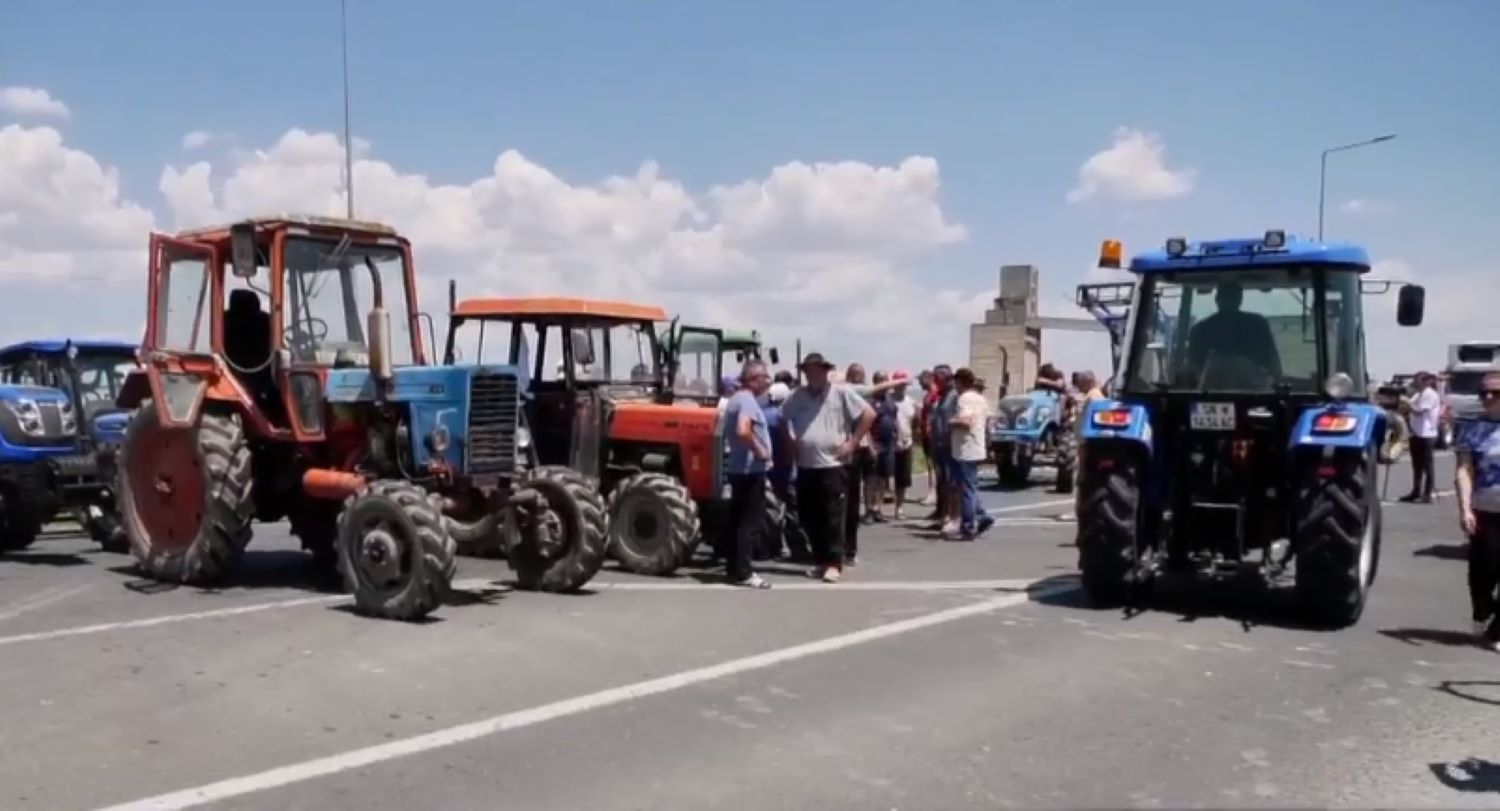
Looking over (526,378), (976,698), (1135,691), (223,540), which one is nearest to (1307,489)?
(1135,691)

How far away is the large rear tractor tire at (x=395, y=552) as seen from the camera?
8594 mm

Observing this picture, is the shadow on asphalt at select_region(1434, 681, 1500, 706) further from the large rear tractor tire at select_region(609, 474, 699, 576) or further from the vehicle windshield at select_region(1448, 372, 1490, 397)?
the vehicle windshield at select_region(1448, 372, 1490, 397)

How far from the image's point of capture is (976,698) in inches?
268

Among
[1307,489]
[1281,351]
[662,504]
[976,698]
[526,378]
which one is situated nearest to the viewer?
[976,698]

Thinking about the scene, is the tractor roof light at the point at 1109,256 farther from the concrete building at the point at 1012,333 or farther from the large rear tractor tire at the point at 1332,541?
the concrete building at the point at 1012,333

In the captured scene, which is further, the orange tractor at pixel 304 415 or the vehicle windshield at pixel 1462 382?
the vehicle windshield at pixel 1462 382

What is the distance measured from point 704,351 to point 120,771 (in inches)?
354

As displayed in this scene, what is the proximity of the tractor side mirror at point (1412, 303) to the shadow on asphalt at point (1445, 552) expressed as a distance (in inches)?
150

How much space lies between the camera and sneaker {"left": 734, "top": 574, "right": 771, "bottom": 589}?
34.4 feet

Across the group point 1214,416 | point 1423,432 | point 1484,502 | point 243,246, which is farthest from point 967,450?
point 1423,432

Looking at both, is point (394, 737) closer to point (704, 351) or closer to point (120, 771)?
point (120, 771)

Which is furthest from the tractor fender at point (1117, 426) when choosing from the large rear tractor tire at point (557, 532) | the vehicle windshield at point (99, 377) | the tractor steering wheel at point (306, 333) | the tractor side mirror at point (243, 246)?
the vehicle windshield at point (99, 377)

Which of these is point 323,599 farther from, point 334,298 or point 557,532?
point 334,298

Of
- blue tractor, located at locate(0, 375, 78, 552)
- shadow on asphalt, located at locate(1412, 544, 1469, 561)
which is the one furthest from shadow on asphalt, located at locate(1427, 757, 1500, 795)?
blue tractor, located at locate(0, 375, 78, 552)
